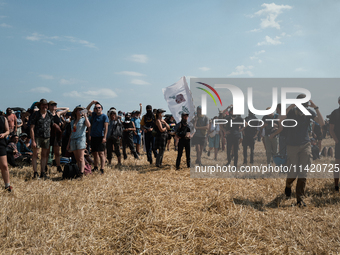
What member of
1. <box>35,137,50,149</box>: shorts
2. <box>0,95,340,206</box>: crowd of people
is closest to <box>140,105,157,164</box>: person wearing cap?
<box>0,95,340,206</box>: crowd of people

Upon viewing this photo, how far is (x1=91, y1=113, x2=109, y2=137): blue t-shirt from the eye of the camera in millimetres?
9008

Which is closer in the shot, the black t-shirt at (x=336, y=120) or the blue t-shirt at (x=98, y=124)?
the black t-shirt at (x=336, y=120)

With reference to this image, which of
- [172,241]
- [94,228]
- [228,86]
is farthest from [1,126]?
[228,86]

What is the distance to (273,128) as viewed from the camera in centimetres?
1066

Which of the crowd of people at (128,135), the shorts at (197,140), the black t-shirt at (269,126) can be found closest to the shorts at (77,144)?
the crowd of people at (128,135)

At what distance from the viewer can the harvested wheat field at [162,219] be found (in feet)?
13.6

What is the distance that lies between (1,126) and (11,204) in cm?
210

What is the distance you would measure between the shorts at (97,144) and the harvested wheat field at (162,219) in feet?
5.02

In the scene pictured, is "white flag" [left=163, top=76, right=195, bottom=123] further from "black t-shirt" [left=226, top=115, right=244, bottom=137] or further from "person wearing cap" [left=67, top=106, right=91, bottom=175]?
"person wearing cap" [left=67, top=106, right=91, bottom=175]

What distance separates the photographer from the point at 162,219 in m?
4.96

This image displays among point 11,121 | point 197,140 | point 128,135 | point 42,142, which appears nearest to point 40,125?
point 42,142

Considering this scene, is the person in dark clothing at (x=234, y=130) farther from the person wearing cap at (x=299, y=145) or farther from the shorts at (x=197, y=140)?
the person wearing cap at (x=299, y=145)

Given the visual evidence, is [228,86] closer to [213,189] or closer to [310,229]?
[213,189]

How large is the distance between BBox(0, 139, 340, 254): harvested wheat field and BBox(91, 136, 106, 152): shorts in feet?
5.02
